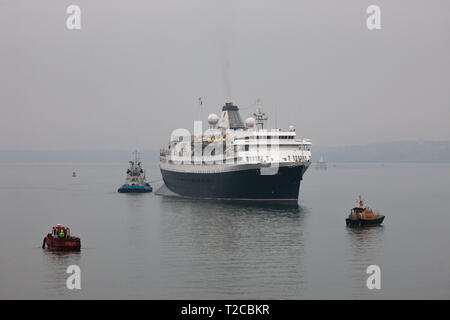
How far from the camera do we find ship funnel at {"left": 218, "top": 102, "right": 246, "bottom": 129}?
4786 inches

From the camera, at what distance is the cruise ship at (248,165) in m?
96.9

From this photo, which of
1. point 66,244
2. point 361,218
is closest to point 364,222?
point 361,218

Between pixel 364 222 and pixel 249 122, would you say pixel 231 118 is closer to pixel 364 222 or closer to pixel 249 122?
pixel 249 122

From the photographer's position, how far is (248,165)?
97.1 metres

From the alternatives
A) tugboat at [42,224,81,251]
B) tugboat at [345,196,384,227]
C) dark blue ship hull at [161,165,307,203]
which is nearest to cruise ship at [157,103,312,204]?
dark blue ship hull at [161,165,307,203]

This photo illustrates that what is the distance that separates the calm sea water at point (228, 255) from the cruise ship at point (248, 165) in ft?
15.6

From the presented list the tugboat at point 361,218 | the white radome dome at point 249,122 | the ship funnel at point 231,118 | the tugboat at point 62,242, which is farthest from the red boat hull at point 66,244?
the white radome dome at point 249,122

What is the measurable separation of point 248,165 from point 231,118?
86.4 ft

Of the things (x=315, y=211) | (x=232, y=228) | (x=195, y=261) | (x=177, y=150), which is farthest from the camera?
(x=177, y=150)

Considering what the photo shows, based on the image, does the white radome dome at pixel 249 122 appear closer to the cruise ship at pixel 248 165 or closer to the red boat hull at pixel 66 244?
the cruise ship at pixel 248 165
